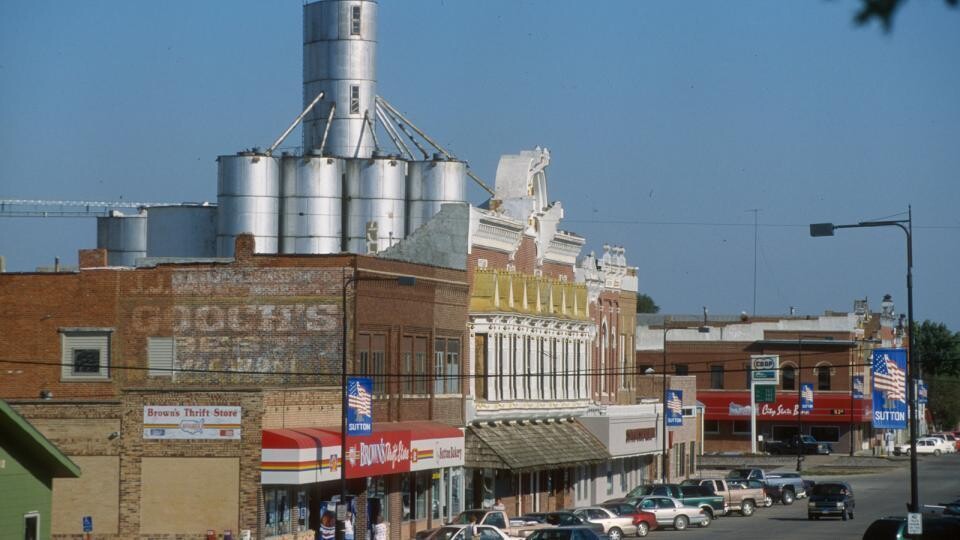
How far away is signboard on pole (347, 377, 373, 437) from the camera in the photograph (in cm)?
4603

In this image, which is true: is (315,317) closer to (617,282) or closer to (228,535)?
(228,535)

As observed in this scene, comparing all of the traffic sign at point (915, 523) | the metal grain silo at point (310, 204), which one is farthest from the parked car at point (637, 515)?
the metal grain silo at point (310, 204)

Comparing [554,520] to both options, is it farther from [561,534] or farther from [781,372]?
[781,372]

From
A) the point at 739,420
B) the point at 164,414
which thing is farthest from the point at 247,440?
the point at 739,420

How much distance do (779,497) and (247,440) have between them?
3954cm

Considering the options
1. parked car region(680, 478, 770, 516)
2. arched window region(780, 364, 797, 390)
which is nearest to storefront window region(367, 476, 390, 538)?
parked car region(680, 478, 770, 516)

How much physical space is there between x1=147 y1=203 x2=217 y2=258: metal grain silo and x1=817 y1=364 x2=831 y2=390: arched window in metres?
60.0

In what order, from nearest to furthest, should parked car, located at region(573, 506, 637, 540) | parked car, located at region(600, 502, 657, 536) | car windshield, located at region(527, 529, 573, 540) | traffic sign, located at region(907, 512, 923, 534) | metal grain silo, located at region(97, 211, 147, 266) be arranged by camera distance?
traffic sign, located at region(907, 512, 923, 534) < car windshield, located at region(527, 529, 573, 540) < parked car, located at region(573, 506, 637, 540) < parked car, located at region(600, 502, 657, 536) < metal grain silo, located at region(97, 211, 147, 266)

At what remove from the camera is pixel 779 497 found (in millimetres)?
76188

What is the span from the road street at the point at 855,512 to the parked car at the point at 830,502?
0.36 metres

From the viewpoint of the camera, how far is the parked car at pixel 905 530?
126 feet

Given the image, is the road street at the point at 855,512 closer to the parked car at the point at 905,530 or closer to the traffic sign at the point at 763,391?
the traffic sign at the point at 763,391

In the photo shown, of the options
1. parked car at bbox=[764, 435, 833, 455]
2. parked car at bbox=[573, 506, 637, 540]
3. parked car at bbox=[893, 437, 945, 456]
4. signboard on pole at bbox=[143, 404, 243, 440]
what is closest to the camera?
signboard on pole at bbox=[143, 404, 243, 440]

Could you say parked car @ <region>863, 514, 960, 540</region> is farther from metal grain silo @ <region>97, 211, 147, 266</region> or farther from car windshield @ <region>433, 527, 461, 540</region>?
metal grain silo @ <region>97, 211, 147, 266</region>
